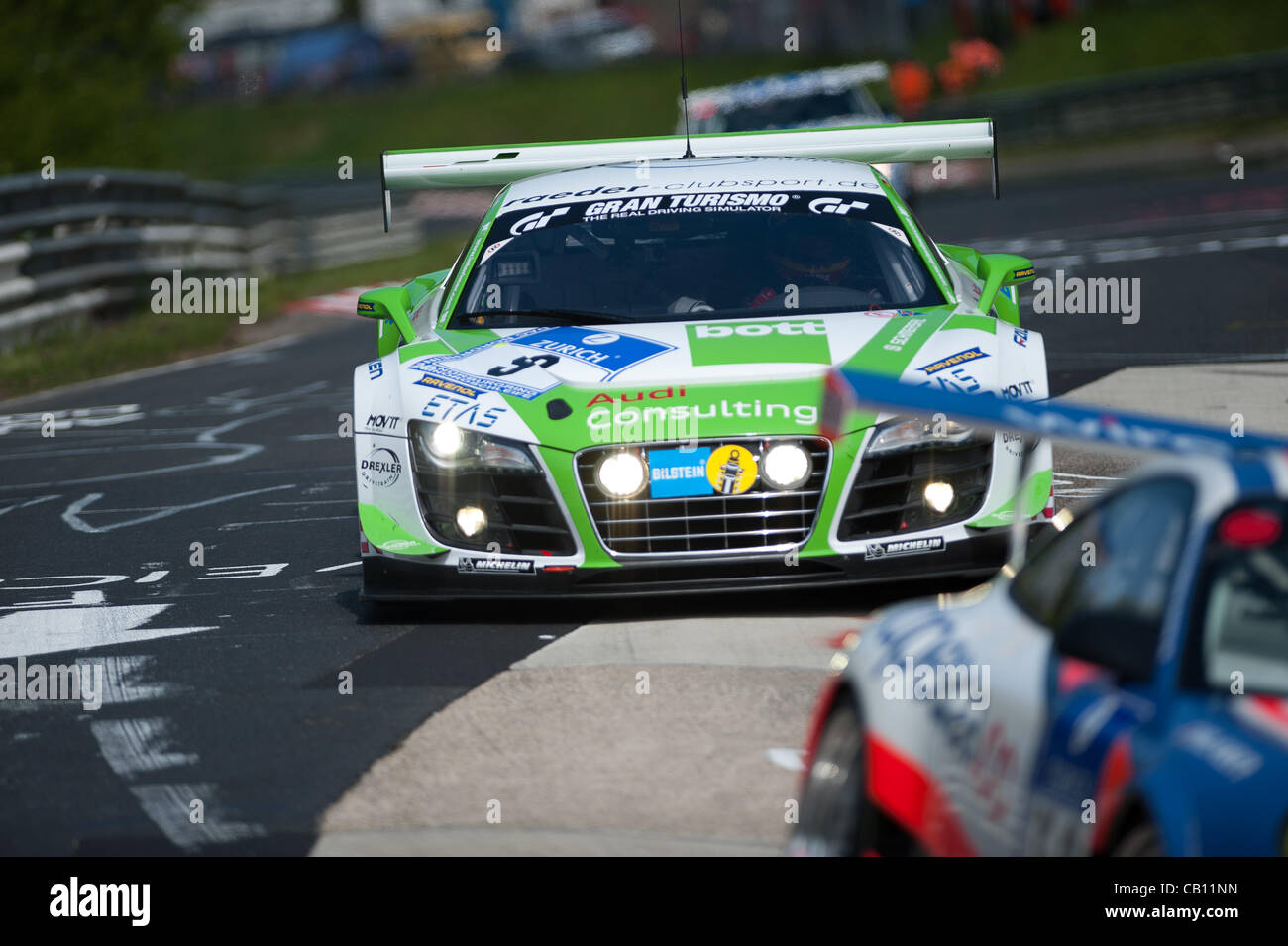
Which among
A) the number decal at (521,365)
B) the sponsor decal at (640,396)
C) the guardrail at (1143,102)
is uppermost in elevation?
the guardrail at (1143,102)

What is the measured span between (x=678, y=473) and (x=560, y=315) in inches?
A: 50.8

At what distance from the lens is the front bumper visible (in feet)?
21.9

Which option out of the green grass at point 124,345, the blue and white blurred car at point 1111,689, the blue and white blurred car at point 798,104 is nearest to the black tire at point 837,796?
the blue and white blurred car at point 1111,689

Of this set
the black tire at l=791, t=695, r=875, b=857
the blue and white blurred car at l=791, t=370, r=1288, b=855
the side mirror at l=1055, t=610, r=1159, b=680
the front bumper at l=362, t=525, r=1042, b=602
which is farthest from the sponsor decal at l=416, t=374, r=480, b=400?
the side mirror at l=1055, t=610, r=1159, b=680

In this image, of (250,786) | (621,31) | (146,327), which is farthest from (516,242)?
(621,31)

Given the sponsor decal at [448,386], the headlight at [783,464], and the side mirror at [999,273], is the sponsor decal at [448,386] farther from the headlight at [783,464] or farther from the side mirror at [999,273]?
the side mirror at [999,273]

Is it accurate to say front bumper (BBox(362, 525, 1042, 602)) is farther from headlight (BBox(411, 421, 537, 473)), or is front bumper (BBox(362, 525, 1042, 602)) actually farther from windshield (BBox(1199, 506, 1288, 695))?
windshield (BBox(1199, 506, 1288, 695))

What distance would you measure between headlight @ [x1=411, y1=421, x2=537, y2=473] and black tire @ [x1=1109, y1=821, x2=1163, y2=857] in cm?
377

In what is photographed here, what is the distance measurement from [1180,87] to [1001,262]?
30016 mm

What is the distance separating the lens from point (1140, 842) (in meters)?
3.08

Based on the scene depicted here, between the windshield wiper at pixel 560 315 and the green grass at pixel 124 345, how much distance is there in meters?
9.06

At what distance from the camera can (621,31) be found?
73.7 m

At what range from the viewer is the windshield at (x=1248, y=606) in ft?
10.4

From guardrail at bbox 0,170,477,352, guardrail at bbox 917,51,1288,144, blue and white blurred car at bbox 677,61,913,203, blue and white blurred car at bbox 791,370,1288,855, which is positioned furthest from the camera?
guardrail at bbox 917,51,1288,144
